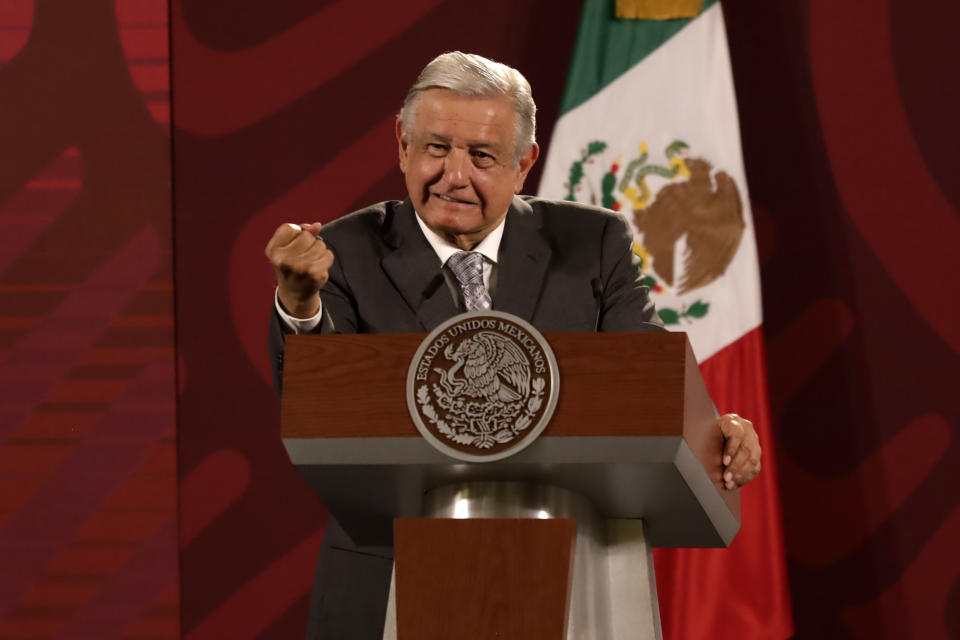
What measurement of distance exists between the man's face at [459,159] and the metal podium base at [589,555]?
0.51m

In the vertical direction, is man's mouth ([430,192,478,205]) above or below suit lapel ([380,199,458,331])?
above

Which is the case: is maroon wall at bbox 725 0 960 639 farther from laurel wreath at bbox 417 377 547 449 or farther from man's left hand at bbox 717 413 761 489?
laurel wreath at bbox 417 377 547 449

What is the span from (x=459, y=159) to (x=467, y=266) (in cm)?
15

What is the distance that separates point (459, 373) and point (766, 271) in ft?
7.06

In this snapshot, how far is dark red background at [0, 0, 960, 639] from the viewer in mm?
3229

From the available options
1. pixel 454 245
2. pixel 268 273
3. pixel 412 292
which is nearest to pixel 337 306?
pixel 412 292

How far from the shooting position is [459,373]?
1306mm

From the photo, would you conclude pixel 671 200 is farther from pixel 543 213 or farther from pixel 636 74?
pixel 543 213

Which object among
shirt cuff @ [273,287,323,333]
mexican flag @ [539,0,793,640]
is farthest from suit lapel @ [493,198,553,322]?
mexican flag @ [539,0,793,640]

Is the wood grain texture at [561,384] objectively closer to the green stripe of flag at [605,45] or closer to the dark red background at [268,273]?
the dark red background at [268,273]

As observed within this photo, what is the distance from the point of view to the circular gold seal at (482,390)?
1.29m

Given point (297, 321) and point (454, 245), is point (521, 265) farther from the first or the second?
point (297, 321)

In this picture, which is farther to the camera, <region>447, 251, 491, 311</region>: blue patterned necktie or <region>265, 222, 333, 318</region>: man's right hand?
<region>447, 251, 491, 311</region>: blue patterned necktie

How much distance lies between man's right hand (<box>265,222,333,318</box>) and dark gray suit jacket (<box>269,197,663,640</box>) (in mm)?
233
